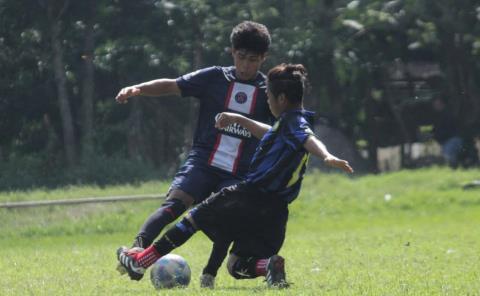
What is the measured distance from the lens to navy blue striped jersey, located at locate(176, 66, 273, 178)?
26.4 feet

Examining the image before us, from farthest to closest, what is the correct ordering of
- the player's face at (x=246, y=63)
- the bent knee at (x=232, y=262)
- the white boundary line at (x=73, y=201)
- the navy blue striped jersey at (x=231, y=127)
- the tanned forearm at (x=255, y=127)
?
the white boundary line at (x=73, y=201)
the navy blue striped jersey at (x=231, y=127)
the player's face at (x=246, y=63)
the bent knee at (x=232, y=262)
the tanned forearm at (x=255, y=127)

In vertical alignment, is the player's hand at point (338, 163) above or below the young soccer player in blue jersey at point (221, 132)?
above

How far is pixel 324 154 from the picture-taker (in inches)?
266

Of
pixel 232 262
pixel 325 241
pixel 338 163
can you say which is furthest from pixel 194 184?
pixel 325 241

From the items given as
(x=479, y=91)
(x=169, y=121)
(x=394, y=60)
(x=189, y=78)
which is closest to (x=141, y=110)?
(x=169, y=121)

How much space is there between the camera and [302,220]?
19703mm

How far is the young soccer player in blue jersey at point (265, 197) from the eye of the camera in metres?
7.29

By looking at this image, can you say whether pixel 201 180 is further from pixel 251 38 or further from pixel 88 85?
pixel 88 85

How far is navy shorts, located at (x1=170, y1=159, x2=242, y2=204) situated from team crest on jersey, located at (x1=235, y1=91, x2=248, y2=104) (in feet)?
1.63

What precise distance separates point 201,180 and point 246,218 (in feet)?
2.46

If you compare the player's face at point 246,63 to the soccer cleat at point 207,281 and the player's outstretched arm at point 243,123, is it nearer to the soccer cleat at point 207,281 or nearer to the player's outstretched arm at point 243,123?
the player's outstretched arm at point 243,123

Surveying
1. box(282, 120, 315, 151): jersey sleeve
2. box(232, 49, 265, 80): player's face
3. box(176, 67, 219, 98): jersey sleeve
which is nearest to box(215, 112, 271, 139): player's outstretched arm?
box(282, 120, 315, 151): jersey sleeve

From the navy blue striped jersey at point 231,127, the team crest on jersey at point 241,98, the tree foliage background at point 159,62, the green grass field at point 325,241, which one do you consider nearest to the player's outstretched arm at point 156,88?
the navy blue striped jersey at point 231,127

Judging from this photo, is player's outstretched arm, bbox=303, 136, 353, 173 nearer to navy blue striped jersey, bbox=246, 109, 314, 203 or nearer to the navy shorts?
navy blue striped jersey, bbox=246, 109, 314, 203
